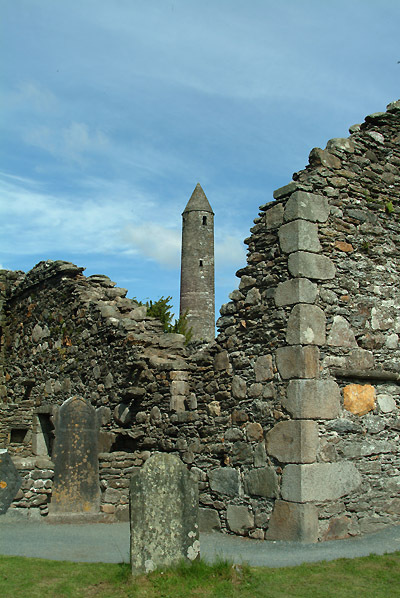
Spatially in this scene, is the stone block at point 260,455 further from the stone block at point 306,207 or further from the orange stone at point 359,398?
the stone block at point 306,207

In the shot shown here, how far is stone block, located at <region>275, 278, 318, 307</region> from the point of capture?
817 centimetres

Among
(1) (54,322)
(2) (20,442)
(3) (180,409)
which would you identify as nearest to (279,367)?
(3) (180,409)

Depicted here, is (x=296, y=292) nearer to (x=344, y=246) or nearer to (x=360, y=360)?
(x=344, y=246)

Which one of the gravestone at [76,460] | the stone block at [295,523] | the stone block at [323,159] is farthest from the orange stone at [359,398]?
the gravestone at [76,460]

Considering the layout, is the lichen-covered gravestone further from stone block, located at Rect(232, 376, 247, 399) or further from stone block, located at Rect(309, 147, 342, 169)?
stone block, located at Rect(309, 147, 342, 169)

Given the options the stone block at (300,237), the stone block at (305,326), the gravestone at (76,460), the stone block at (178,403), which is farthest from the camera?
the gravestone at (76,460)

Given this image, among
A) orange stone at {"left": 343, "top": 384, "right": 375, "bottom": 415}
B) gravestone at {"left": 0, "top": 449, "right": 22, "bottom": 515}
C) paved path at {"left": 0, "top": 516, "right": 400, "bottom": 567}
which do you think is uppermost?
orange stone at {"left": 343, "top": 384, "right": 375, "bottom": 415}

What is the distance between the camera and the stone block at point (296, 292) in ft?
26.8

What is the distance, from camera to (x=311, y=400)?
25.9ft

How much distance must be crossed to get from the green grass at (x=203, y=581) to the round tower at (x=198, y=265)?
41.3 m

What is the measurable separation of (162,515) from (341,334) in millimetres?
3719

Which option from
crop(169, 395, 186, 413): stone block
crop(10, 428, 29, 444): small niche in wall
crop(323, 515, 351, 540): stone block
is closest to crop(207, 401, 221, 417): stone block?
crop(169, 395, 186, 413): stone block

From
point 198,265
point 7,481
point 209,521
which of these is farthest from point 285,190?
point 198,265

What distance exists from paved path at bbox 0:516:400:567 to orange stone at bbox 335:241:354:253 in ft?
12.2
